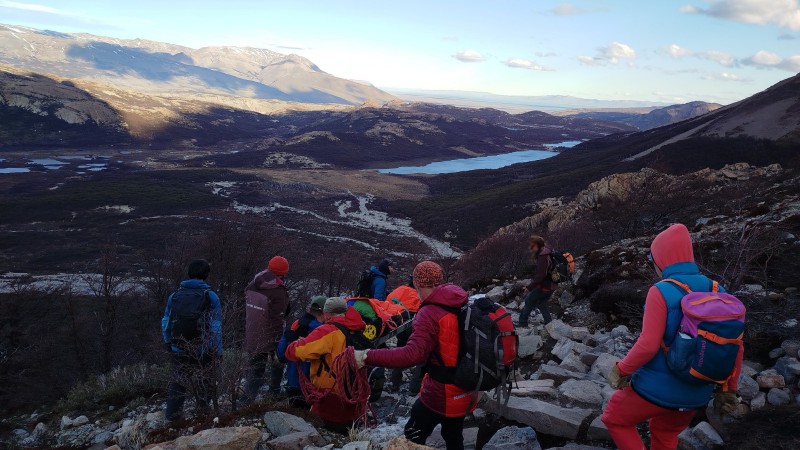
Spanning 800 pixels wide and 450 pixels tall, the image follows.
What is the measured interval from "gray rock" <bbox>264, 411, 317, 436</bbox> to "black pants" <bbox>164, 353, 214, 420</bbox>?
1.22 metres

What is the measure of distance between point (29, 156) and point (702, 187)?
121936mm

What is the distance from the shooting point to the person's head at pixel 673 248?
2836mm

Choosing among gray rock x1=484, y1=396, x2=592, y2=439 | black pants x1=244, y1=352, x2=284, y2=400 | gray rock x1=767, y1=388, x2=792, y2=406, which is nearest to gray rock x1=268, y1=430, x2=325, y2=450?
gray rock x1=484, y1=396, x2=592, y2=439

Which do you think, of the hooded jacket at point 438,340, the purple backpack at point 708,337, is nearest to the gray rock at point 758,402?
the purple backpack at point 708,337

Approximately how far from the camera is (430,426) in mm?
3412

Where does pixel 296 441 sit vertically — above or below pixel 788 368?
below

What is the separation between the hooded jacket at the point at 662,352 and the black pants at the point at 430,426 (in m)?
1.27

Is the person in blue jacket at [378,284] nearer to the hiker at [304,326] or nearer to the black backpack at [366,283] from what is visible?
the black backpack at [366,283]

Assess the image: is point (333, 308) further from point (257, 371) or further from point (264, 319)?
point (257, 371)

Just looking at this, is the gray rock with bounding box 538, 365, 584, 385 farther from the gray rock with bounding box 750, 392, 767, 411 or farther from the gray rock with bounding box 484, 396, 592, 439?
the gray rock with bounding box 750, 392, 767, 411

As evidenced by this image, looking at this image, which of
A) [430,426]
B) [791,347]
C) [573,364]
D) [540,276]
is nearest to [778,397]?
[791,347]

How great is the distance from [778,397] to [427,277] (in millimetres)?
3534

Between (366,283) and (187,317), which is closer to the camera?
(187,317)

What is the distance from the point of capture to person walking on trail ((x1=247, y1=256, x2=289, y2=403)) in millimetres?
5770
